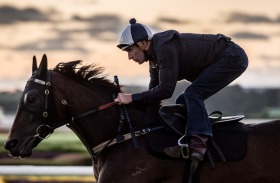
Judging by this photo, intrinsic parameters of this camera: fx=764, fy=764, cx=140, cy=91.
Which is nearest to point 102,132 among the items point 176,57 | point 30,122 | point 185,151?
point 30,122

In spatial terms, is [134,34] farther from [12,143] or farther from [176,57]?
[12,143]

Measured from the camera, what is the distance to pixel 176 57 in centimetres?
481

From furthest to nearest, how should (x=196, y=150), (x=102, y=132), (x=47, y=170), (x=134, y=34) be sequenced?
(x=47, y=170) → (x=102, y=132) → (x=134, y=34) → (x=196, y=150)

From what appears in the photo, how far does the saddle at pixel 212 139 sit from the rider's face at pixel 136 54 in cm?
35

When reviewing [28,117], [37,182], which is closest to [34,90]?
[28,117]

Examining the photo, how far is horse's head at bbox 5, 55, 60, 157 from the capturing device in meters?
4.89

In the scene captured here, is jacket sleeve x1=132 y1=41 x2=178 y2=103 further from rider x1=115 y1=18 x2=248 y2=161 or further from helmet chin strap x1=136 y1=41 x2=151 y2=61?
helmet chin strap x1=136 y1=41 x2=151 y2=61

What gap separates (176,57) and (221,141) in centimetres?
62

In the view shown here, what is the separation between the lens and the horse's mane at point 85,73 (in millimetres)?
5102

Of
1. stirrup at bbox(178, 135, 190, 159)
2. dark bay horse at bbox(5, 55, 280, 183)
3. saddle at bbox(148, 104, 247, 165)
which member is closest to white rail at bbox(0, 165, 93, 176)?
dark bay horse at bbox(5, 55, 280, 183)

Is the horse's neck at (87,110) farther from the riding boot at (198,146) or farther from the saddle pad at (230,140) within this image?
the saddle pad at (230,140)

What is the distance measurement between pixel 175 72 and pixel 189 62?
0.62 feet

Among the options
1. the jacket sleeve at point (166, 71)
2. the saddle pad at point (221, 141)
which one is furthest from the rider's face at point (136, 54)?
the saddle pad at point (221, 141)

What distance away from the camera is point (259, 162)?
486cm
